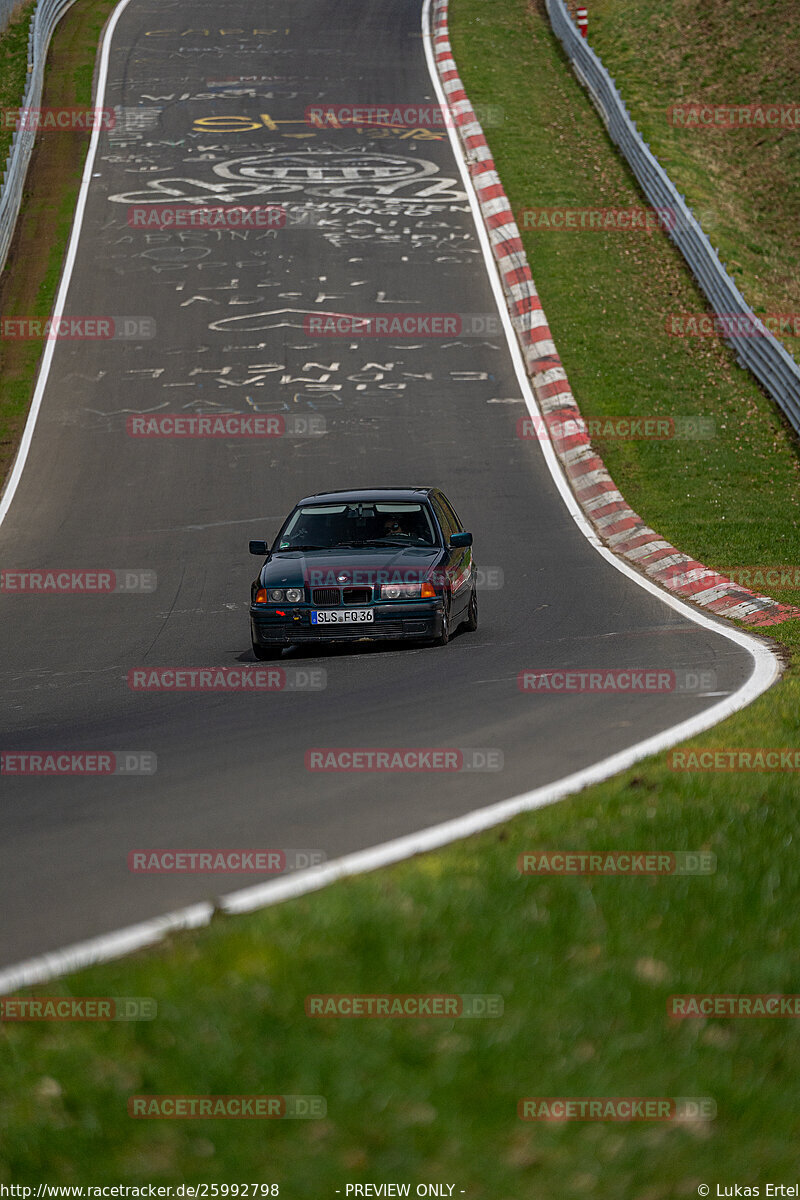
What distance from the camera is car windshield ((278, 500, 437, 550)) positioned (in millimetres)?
13477

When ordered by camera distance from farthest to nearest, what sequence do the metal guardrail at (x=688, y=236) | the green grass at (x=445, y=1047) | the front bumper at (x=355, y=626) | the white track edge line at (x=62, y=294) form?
the metal guardrail at (x=688, y=236) → the white track edge line at (x=62, y=294) → the front bumper at (x=355, y=626) → the green grass at (x=445, y=1047)

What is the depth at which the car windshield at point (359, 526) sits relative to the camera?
44.2 feet

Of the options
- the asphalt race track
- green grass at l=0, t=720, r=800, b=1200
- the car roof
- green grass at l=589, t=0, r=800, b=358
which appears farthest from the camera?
green grass at l=589, t=0, r=800, b=358

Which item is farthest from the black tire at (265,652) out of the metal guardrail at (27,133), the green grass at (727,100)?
the metal guardrail at (27,133)

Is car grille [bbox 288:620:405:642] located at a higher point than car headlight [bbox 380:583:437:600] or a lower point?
lower

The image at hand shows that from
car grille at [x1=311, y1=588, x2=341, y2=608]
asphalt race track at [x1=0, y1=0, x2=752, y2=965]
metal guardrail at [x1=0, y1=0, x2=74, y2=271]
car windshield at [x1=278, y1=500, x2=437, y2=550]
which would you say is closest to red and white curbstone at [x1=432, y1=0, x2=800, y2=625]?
asphalt race track at [x1=0, y1=0, x2=752, y2=965]

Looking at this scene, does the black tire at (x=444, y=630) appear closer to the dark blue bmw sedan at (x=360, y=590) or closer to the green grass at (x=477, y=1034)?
the dark blue bmw sedan at (x=360, y=590)

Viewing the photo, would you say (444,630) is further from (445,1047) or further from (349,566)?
(445,1047)

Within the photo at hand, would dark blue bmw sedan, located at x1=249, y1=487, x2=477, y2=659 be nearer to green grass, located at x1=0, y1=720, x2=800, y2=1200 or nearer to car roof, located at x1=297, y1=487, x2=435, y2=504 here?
car roof, located at x1=297, y1=487, x2=435, y2=504

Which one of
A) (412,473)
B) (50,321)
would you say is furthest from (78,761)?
(50,321)

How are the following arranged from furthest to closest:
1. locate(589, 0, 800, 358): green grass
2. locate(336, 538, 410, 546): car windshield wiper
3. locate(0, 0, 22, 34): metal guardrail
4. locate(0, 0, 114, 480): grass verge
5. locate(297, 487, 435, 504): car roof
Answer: locate(0, 0, 22, 34): metal guardrail → locate(589, 0, 800, 358): green grass → locate(0, 0, 114, 480): grass verge → locate(297, 487, 435, 504): car roof → locate(336, 538, 410, 546): car windshield wiper

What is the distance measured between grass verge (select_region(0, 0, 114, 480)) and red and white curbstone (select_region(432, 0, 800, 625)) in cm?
931

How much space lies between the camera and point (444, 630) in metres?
12.4

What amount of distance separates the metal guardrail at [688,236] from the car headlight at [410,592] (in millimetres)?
12121
